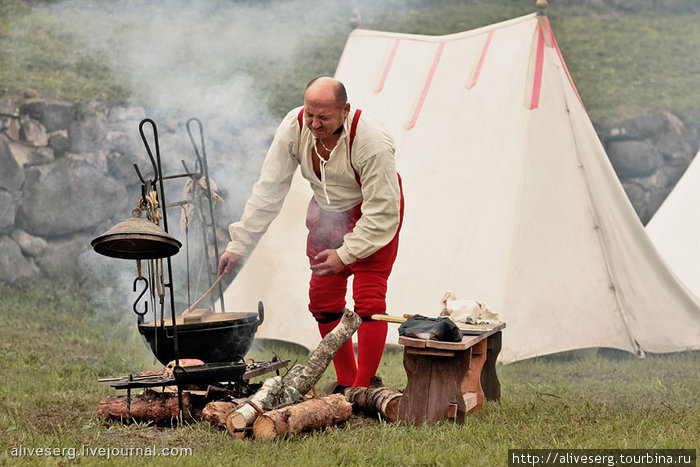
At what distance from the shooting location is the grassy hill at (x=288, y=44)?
27.0 feet

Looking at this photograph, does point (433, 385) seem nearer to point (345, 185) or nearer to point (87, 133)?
point (345, 185)

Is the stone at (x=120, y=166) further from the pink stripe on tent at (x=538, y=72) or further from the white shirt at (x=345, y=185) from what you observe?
the white shirt at (x=345, y=185)

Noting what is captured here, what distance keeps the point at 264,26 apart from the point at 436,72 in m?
4.65

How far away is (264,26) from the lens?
31.7 feet

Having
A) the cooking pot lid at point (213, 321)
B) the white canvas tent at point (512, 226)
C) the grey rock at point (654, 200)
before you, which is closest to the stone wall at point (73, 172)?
the white canvas tent at point (512, 226)

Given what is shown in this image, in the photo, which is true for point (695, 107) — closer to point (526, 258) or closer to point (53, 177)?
point (526, 258)

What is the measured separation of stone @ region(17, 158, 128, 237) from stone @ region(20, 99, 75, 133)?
13.2 inches

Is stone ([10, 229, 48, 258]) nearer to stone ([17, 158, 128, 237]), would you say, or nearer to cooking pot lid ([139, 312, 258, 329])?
stone ([17, 158, 128, 237])

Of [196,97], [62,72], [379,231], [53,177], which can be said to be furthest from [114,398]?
[62,72]

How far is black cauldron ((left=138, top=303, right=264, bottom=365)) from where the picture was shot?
11.0 ft

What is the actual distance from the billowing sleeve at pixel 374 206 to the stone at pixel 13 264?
4222 mm

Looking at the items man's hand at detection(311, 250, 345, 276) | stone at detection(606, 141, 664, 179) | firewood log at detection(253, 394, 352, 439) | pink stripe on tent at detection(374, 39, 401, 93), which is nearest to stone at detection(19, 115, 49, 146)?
pink stripe on tent at detection(374, 39, 401, 93)

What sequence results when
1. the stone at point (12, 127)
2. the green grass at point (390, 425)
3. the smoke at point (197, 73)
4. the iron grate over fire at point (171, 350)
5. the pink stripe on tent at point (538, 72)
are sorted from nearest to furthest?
the green grass at point (390, 425), the iron grate over fire at point (171, 350), the pink stripe on tent at point (538, 72), the smoke at point (197, 73), the stone at point (12, 127)

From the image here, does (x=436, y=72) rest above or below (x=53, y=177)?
above
